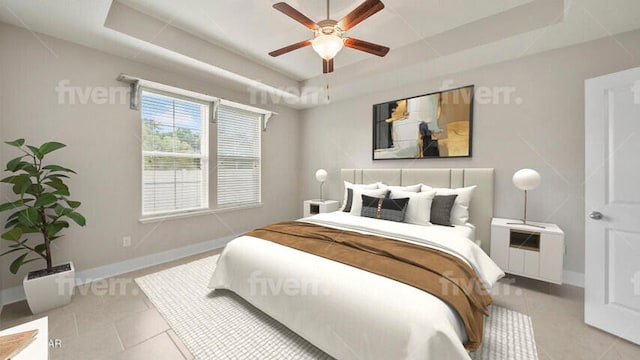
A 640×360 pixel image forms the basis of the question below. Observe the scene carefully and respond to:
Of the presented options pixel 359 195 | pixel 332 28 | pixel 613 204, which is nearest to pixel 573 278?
pixel 613 204

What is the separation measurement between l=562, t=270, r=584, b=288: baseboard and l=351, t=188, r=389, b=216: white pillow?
2021 millimetres

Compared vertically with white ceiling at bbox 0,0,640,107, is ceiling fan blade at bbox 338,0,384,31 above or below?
below

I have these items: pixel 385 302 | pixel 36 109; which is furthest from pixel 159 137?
pixel 385 302

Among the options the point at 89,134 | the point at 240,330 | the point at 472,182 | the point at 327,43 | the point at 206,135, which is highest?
the point at 327,43

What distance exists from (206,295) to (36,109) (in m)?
2.40

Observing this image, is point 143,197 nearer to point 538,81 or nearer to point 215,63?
point 215,63

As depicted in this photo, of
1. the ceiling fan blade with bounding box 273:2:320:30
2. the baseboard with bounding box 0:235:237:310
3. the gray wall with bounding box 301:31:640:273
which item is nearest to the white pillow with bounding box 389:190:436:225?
the gray wall with bounding box 301:31:640:273

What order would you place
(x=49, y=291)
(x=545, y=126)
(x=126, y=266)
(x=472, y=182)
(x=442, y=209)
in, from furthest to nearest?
(x=472, y=182), (x=126, y=266), (x=442, y=209), (x=545, y=126), (x=49, y=291)

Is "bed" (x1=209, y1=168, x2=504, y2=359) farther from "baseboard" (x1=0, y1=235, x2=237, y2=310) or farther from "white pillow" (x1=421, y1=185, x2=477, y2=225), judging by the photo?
"baseboard" (x1=0, y1=235, x2=237, y2=310)

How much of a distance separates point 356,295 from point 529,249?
2092 millimetres

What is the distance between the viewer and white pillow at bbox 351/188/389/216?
3.07 meters

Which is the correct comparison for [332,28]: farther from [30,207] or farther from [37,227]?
[37,227]

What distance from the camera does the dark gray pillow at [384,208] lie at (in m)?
2.71

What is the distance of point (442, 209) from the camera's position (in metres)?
2.65
